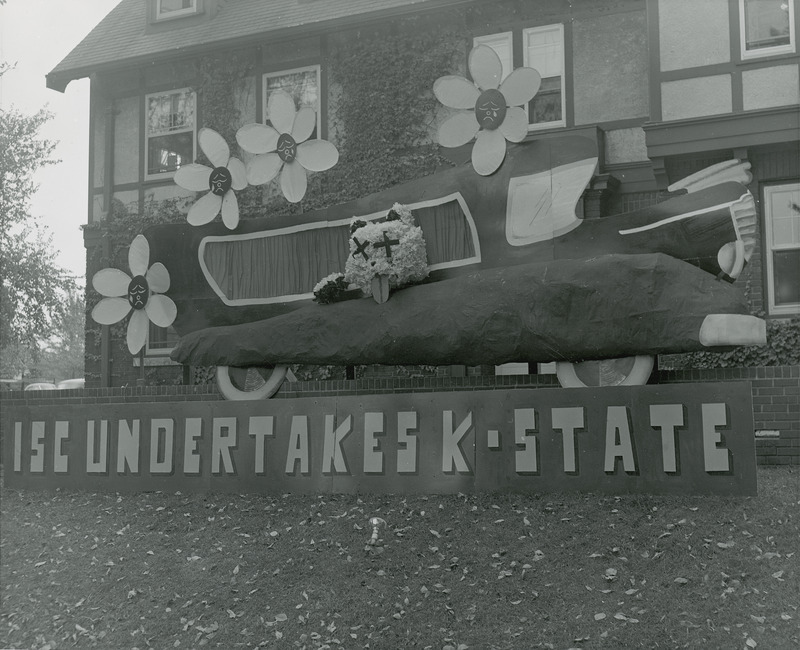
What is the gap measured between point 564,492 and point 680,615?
1949 mm

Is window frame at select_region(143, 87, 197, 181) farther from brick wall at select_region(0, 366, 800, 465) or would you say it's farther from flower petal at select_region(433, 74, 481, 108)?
flower petal at select_region(433, 74, 481, 108)

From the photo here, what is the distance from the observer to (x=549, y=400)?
7.43m

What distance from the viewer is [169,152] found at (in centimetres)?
1620

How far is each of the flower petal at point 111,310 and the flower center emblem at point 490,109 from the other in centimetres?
434

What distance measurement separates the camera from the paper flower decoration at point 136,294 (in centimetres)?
977

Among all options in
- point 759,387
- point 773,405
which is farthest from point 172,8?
point 773,405

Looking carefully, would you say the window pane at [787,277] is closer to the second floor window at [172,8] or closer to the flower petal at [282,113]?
the flower petal at [282,113]

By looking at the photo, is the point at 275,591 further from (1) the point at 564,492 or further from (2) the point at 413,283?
(2) the point at 413,283

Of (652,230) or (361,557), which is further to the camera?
(652,230)

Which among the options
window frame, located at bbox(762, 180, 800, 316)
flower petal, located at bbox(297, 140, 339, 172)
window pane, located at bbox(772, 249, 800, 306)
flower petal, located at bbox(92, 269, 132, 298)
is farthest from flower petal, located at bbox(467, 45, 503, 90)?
window pane, located at bbox(772, 249, 800, 306)

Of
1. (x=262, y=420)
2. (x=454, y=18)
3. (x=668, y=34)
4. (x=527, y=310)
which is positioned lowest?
(x=262, y=420)

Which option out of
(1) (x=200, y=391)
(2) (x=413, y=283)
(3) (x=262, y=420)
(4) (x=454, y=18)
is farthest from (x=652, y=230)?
(4) (x=454, y=18)

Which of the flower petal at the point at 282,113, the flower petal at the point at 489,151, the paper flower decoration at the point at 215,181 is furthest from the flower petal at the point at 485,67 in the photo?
the paper flower decoration at the point at 215,181

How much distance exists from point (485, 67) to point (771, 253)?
535 centimetres
